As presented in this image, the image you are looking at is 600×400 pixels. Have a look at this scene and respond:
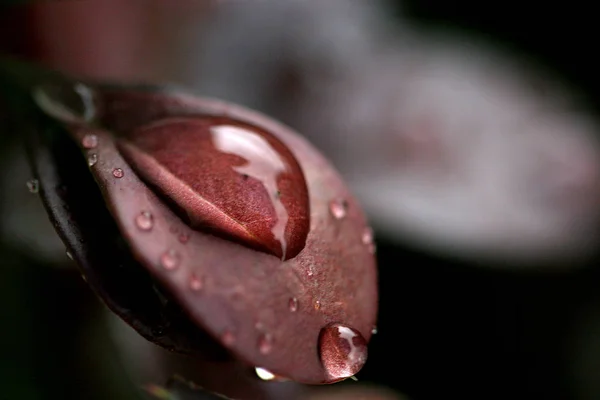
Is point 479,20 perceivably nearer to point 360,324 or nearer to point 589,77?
point 589,77

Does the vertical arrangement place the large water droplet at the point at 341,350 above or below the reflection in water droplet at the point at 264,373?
above

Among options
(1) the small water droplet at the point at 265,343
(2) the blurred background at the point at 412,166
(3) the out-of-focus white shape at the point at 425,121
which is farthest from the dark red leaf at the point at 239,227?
(3) the out-of-focus white shape at the point at 425,121

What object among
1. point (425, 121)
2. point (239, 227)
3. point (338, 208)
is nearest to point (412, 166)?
point (425, 121)

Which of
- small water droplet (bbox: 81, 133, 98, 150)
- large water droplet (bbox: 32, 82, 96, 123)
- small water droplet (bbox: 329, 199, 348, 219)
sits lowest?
small water droplet (bbox: 81, 133, 98, 150)

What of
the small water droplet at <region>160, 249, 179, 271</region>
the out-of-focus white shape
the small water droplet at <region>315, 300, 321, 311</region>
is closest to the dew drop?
the small water droplet at <region>315, 300, 321, 311</region>

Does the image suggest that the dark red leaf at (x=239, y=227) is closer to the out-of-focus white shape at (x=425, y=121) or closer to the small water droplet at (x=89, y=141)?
the small water droplet at (x=89, y=141)

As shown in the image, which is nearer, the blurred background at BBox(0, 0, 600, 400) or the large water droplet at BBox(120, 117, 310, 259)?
the large water droplet at BBox(120, 117, 310, 259)

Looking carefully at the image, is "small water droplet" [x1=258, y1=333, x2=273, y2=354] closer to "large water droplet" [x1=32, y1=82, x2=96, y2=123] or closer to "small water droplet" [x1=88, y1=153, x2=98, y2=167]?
"small water droplet" [x1=88, y1=153, x2=98, y2=167]
